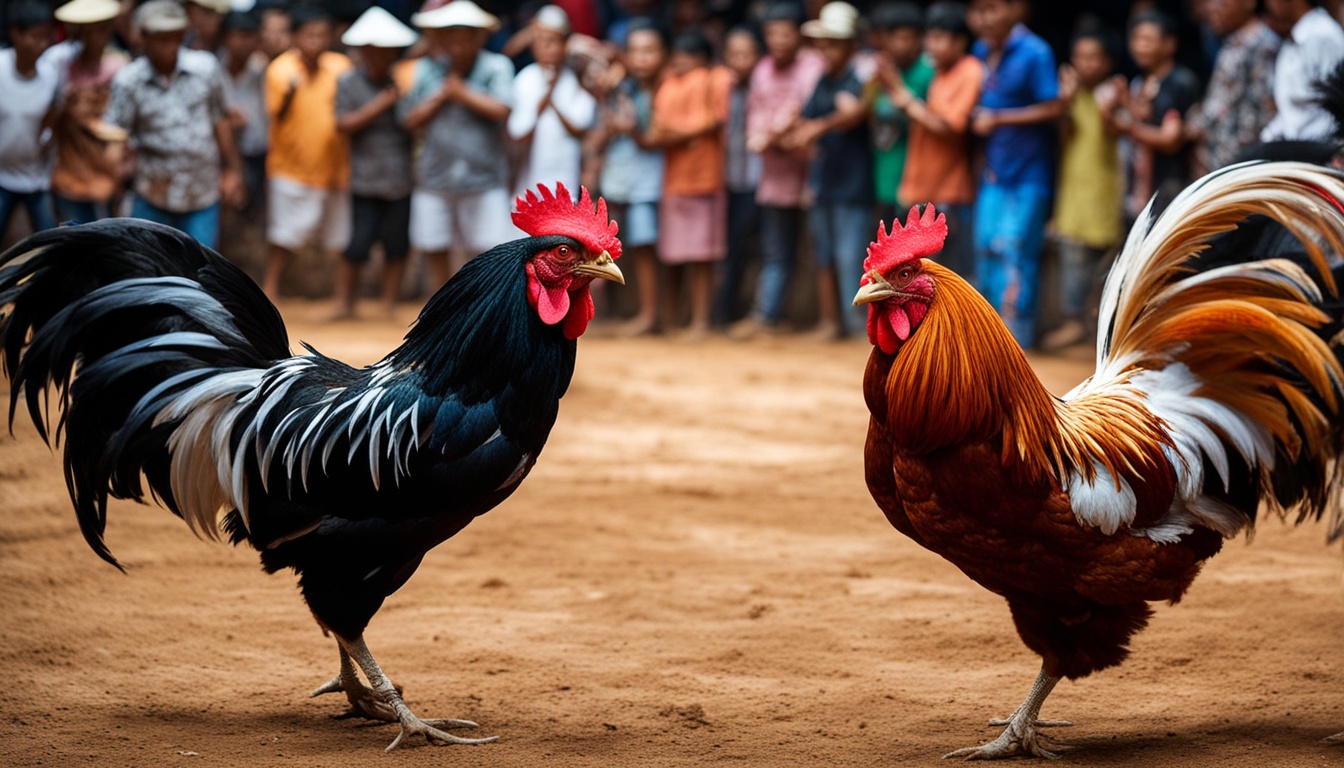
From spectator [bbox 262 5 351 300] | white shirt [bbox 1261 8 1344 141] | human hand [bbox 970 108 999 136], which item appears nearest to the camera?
white shirt [bbox 1261 8 1344 141]

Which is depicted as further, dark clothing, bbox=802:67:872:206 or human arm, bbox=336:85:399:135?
human arm, bbox=336:85:399:135

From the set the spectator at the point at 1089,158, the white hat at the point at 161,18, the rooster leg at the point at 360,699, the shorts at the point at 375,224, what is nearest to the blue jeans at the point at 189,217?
the white hat at the point at 161,18

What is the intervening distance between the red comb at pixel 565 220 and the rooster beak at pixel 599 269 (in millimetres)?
33

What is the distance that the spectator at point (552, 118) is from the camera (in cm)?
1102

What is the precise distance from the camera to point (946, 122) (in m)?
10.2

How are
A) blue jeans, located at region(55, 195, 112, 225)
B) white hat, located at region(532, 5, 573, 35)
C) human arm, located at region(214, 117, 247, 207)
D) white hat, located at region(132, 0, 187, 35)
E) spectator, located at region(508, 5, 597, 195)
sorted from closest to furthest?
blue jeans, located at region(55, 195, 112, 225)
white hat, located at region(132, 0, 187, 35)
human arm, located at region(214, 117, 247, 207)
white hat, located at region(532, 5, 573, 35)
spectator, located at region(508, 5, 597, 195)

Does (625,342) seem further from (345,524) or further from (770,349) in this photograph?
(345,524)

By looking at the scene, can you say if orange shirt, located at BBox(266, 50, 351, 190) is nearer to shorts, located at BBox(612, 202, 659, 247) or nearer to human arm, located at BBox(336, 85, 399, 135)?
human arm, located at BBox(336, 85, 399, 135)

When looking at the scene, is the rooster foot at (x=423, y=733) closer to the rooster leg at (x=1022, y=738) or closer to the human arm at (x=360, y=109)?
the rooster leg at (x=1022, y=738)

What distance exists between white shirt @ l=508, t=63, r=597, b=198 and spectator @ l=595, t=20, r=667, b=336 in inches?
7.6

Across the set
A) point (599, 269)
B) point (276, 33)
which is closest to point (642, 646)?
point (599, 269)

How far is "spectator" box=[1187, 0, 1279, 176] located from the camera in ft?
29.1

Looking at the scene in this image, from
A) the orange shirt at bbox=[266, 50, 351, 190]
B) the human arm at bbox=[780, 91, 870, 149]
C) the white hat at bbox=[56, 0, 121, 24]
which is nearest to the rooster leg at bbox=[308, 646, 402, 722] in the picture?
the white hat at bbox=[56, 0, 121, 24]

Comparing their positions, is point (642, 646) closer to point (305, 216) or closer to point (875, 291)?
point (875, 291)
